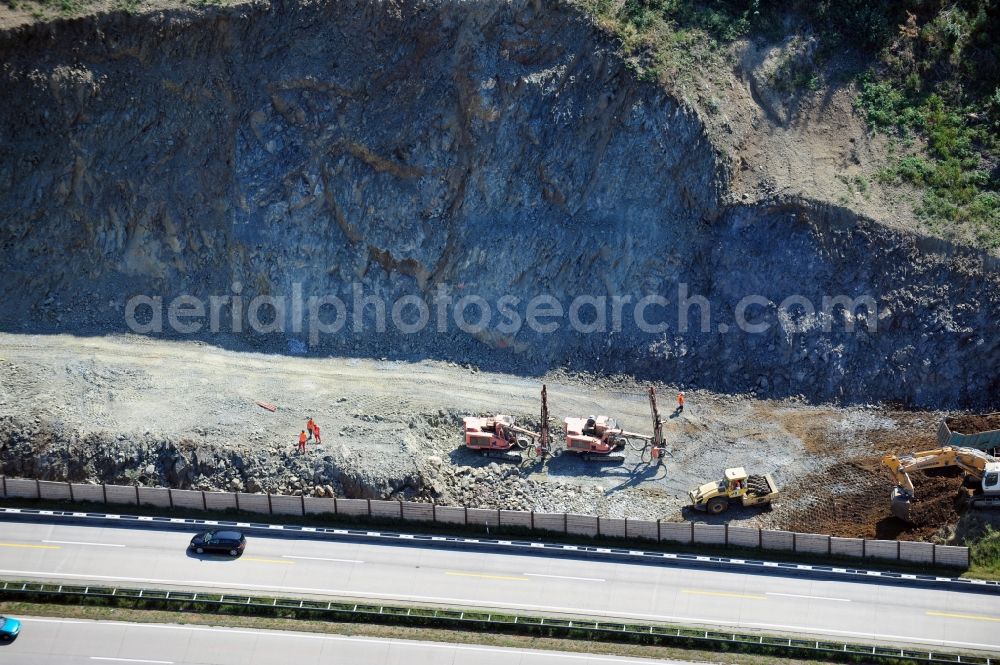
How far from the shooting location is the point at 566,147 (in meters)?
55.2

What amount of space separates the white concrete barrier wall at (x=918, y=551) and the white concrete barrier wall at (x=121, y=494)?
92.2 feet

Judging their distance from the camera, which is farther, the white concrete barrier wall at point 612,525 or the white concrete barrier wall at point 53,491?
the white concrete barrier wall at point 53,491

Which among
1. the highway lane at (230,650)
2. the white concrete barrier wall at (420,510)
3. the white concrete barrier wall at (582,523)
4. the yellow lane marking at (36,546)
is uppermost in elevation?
the white concrete barrier wall at (420,510)

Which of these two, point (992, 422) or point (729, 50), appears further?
point (729, 50)

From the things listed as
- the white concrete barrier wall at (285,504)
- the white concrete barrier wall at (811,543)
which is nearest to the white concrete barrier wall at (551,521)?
the white concrete barrier wall at (811,543)

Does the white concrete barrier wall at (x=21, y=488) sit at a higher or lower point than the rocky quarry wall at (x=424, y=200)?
lower

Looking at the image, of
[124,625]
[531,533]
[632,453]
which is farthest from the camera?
→ [632,453]

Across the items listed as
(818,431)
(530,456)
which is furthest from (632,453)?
(818,431)

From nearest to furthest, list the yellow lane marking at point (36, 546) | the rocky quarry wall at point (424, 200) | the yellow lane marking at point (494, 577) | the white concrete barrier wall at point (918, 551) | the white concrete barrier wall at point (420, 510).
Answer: the yellow lane marking at point (494, 577), the white concrete barrier wall at point (918, 551), the yellow lane marking at point (36, 546), the white concrete barrier wall at point (420, 510), the rocky quarry wall at point (424, 200)

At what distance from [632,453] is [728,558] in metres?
6.26

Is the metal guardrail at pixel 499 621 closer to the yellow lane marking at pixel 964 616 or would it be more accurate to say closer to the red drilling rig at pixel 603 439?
the yellow lane marking at pixel 964 616

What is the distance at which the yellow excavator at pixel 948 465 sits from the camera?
4612 centimetres

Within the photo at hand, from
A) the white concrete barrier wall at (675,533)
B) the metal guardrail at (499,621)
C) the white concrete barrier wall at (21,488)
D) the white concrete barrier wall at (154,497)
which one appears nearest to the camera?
A: the metal guardrail at (499,621)

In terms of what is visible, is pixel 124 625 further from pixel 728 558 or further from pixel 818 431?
pixel 818 431
